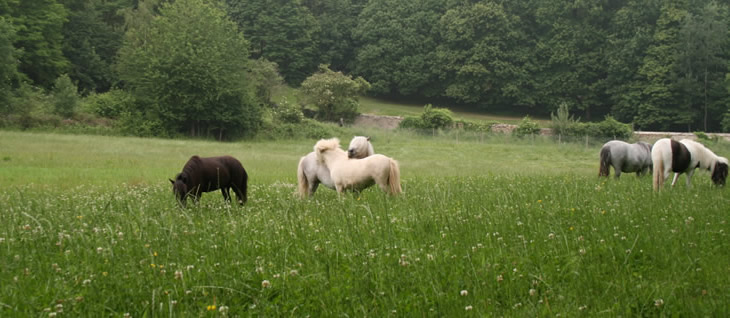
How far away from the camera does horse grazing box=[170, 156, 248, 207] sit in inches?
404

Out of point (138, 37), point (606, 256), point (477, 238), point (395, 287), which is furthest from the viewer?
point (138, 37)

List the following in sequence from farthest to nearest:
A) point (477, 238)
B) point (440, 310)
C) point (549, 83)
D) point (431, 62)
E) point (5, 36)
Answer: point (431, 62)
point (549, 83)
point (5, 36)
point (477, 238)
point (440, 310)

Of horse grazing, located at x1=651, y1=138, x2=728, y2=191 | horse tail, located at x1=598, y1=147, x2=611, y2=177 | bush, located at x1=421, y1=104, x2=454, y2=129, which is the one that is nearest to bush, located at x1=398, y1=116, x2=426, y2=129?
bush, located at x1=421, y1=104, x2=454, y2=129

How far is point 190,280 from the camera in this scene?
4.95m

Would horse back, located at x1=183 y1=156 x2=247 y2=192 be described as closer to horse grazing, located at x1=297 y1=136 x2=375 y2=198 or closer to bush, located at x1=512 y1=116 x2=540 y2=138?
horse grazing, located at x1=297 y1=136 x2=375 y2=198

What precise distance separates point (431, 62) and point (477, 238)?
90.6 meters

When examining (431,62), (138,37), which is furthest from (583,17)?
(138,37)

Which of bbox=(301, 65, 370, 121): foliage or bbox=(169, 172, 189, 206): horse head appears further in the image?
bbox=(301, 65, 370, 121): foliage

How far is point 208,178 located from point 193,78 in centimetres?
4243

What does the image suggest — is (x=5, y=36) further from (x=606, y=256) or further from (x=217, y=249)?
(x=606, y=256)

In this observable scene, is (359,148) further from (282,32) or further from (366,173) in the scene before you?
(282,32)

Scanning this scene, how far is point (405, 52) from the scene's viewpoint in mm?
97312

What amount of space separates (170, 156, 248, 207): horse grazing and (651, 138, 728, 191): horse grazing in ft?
31.5

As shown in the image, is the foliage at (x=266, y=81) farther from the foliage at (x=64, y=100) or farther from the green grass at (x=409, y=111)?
the foliage at (x=64, y=100)
